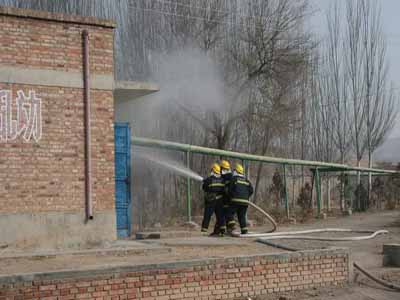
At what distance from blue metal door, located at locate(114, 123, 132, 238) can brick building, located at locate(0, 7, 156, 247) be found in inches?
112

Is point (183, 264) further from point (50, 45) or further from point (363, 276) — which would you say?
point (50, 45)

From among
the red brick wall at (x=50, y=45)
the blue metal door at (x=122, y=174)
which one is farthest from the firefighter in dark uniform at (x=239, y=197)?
the red brick wall at (x=50, y=45)

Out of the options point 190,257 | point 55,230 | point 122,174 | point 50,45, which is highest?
point 50,45

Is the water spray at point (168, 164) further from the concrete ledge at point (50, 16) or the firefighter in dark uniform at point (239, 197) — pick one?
the concrete ledge at point (50, 16)

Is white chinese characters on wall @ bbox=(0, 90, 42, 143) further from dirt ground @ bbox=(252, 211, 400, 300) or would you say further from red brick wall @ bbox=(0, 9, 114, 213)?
dirt ground @ bbox=(252, 211, 400, 300)

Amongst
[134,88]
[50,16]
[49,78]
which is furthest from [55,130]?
[134,88]

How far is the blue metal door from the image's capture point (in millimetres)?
13680

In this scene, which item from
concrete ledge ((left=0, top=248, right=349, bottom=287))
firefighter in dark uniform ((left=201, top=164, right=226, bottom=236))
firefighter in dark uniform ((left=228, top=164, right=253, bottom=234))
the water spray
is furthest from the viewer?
the water spray

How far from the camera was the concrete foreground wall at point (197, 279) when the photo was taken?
7.37m

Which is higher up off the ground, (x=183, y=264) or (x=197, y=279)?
(x=183, y=264)

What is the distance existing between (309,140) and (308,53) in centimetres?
1049

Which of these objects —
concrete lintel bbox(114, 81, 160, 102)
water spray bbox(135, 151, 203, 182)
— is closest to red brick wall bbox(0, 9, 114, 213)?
concrete lintel bbox(114, 81, 160, 102)

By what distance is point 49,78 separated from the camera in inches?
405

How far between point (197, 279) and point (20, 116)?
4.09 m
